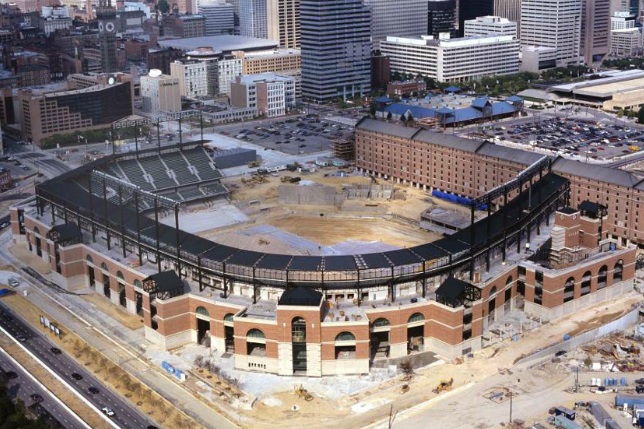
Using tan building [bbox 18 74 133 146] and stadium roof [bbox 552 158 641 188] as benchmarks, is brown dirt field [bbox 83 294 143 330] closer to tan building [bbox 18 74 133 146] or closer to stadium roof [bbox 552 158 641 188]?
stadium roof [bbox 552 158 641 188]

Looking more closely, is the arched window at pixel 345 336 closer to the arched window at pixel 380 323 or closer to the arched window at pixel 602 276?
the arched window at pixel 380 323

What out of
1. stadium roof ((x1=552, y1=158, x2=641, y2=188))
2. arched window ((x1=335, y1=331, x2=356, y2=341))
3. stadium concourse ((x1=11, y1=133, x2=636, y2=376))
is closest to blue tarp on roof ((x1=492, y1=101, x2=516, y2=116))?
stadium roof ((x1=552, y1=158, x2=641, y2=188))

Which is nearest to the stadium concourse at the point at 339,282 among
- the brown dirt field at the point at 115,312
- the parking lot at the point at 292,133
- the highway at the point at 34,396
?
the brown dirt field at the point at 115,312

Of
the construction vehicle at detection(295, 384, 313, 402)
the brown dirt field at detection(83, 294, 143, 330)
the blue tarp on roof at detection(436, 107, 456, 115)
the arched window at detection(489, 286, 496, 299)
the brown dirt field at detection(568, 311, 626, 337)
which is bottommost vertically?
the construction vehicle at detection(295, 384, 313, 402)

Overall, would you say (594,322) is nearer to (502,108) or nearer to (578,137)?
(578,137)

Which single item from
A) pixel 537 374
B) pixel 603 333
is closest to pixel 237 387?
pixel 537 374

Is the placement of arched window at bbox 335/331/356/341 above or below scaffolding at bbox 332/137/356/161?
below

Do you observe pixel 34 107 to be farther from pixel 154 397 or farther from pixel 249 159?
pixel 154 397
